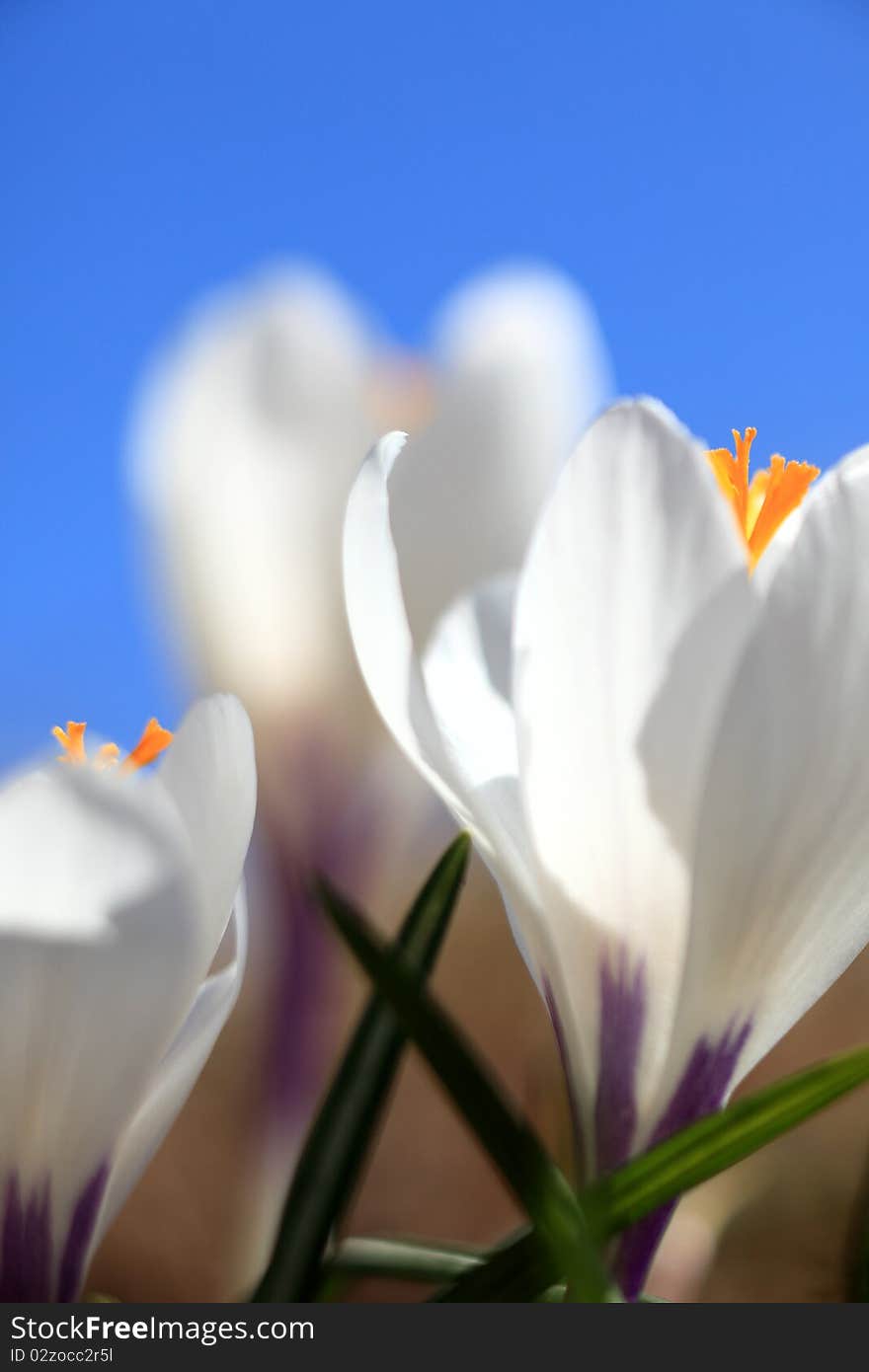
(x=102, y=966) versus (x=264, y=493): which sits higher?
(x=264, y=493)

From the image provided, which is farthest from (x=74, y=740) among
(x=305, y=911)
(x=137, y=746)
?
(x=305, y=911)

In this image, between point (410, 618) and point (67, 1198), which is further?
point (410, 618)

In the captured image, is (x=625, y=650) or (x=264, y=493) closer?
(x=625, y=650)

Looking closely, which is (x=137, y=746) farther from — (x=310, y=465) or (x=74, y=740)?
(x=310, y=465)

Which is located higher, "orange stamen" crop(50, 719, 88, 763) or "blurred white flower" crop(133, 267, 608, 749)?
"blurred white flower" crop(133, 267, 608, 749)

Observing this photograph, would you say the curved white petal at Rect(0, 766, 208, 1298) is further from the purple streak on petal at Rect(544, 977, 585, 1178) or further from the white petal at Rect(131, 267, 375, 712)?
the white petal at Rect(131, 267, 375, 712)

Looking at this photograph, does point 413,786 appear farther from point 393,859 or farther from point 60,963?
point 60,963

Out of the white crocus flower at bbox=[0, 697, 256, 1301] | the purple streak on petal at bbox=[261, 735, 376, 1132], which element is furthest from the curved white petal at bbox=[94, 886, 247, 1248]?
the purple streak on petal at bbox=[261, 735, 376, 1132]

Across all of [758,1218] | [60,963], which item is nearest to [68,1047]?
[60,963]
